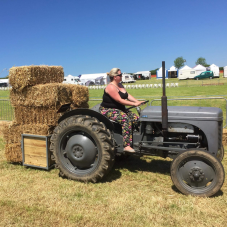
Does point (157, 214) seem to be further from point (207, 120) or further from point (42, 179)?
point (42, 179)

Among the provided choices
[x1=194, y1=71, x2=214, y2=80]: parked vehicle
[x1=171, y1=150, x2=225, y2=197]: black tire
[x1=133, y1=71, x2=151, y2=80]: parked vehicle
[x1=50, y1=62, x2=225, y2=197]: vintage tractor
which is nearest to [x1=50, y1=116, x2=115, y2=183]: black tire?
[x1=50, y1=62, x2=225, y2=197]: vintage tractor

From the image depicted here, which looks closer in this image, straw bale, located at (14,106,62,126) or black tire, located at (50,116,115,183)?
black tire, located at (50,116,115,183)

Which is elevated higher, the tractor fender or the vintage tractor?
the tractor fender

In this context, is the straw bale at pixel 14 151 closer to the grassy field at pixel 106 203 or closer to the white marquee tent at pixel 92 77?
the grassy field at pixel 106 203

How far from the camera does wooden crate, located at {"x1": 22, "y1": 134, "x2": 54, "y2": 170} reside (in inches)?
175

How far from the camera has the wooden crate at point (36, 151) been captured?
444cm

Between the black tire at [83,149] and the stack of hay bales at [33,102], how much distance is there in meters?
0.58

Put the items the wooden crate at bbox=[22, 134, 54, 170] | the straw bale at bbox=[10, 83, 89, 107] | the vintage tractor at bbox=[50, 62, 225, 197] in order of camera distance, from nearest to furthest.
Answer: the vintage tractor at bbox=[50, 62, 225, 197] → the straw bale at bbox=[10, 83, 89, 107] → the wooden crate at bbox=[22, 134, 54, 170]

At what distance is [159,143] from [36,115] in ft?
8.18

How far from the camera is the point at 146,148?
3891mm

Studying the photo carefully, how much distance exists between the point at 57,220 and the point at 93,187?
960 millimetres

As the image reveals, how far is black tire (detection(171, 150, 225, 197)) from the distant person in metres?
0.86

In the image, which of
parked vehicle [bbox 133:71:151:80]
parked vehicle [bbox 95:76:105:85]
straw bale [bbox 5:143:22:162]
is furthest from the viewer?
parked vehicle [bbox 133:71:151:80]

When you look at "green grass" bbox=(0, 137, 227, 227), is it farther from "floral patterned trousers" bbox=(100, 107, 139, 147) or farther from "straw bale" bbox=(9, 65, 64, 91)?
"straw bale" bbox=(9, 65, 64, 91)
